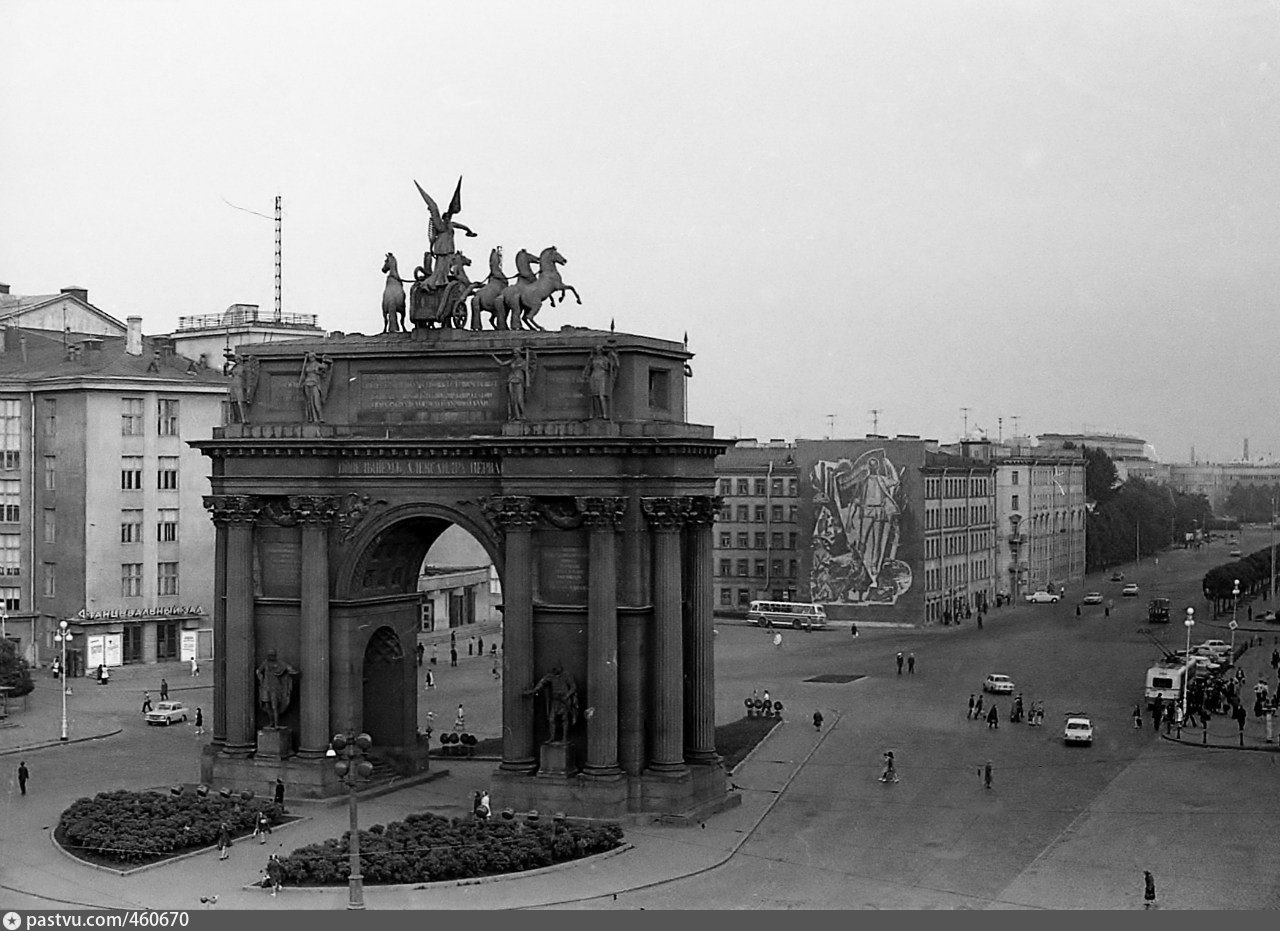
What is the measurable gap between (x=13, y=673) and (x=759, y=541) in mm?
66947

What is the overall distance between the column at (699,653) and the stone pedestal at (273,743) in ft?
40.8

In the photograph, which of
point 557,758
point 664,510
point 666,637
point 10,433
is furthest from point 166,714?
point 664,510

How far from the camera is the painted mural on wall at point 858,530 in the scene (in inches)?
4722

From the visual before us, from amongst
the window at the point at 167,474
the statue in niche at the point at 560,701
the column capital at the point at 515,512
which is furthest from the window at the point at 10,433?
the statue in niche at the point at 560,701

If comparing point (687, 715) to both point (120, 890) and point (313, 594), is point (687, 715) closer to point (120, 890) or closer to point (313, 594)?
point (313, 594)

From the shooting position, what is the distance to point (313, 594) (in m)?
52.7

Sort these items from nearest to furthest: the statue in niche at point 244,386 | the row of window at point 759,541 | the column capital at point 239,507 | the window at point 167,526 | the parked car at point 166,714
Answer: the column capital at point 239,507 < the statue in niche at point 244,386 < the parked car at point 166,714 < the window at point 167,526 < the row of window at point 759,541

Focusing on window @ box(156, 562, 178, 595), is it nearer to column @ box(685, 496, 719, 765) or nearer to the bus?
the bus

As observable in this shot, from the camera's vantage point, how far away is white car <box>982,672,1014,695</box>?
3258 inches

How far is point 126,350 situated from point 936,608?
5882 centimetres

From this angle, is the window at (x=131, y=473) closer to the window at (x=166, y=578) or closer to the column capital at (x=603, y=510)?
the window at (x=166, y=578)

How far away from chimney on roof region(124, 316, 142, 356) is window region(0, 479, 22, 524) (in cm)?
983

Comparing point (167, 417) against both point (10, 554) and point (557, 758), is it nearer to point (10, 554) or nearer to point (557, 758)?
point (10, 554)
